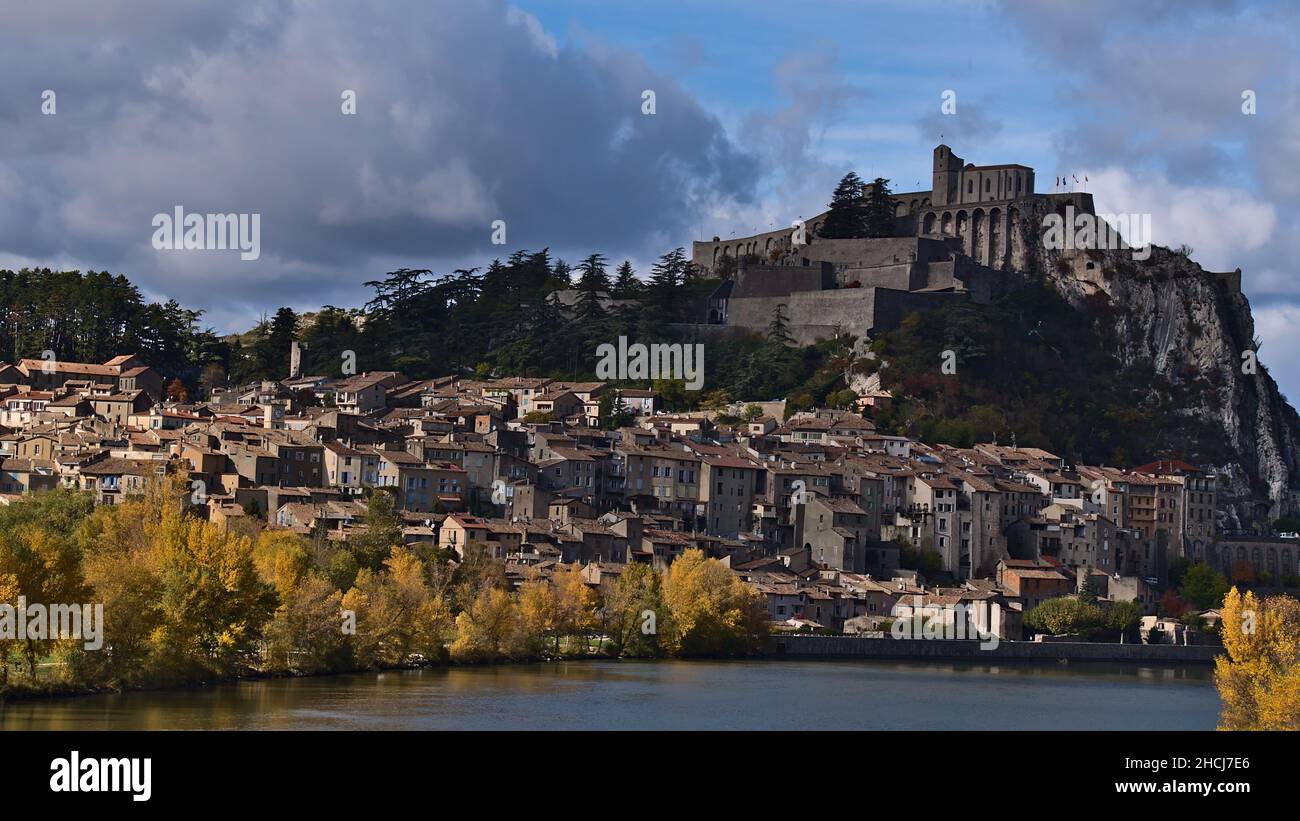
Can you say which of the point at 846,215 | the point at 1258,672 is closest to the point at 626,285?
the point at 846,215

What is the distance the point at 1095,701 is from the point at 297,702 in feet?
76.9

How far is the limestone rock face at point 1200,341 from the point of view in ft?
329

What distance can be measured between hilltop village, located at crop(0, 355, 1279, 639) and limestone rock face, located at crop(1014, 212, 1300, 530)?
9572 mm

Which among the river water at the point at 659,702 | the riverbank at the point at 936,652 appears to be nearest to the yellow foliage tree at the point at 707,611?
the riverbank at the point at 936,652

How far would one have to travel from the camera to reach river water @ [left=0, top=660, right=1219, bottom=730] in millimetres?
40125

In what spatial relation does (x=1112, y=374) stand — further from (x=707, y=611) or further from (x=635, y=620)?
(x=635, y=620)

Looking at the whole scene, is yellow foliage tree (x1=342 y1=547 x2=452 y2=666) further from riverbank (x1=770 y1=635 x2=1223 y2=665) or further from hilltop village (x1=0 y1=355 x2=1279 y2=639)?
riverbank (x1=770 y1=635 x2=1223 y2=665)

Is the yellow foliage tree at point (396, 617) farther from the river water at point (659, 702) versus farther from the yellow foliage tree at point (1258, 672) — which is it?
the yellow foliage tree at point (1258, 672)

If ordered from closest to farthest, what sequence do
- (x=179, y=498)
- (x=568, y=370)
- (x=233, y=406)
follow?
(x=179, y=498) → (x=233, y=406) → (x=568, y=370)

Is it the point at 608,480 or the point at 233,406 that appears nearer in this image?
the point at 608,480

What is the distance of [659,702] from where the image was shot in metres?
47.4
